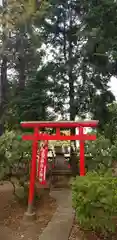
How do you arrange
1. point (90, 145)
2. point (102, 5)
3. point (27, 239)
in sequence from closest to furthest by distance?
point (27, 239) < point (90, 145) < point (102, 5)

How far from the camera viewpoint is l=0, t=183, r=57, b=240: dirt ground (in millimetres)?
5332

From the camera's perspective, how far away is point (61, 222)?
5.43 m

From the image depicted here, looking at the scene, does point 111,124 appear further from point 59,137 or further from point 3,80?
point 3,80

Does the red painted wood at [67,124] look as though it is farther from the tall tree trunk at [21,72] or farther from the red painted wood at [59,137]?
the tall tree trunk at [21,72]

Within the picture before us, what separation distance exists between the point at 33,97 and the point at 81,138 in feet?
13.2

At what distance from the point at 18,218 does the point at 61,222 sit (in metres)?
1.17

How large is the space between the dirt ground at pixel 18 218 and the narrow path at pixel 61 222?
0.65 ft

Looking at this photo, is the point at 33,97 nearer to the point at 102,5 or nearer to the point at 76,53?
the point at 76,53

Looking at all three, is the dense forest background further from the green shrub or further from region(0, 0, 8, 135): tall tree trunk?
the green shrub

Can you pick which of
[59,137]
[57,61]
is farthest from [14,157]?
[57,61]

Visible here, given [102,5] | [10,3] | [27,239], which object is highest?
[10,3]

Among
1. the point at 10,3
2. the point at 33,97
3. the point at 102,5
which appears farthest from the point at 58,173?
the point at 10,3

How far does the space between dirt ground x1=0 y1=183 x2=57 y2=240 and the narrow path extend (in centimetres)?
20

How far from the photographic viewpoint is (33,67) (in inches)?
418
